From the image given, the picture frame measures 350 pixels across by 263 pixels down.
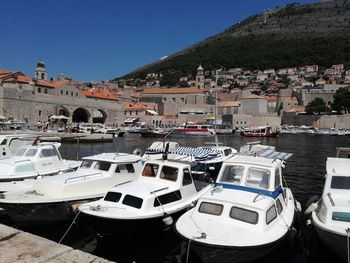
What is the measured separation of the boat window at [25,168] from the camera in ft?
41.4

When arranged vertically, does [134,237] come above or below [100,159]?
below

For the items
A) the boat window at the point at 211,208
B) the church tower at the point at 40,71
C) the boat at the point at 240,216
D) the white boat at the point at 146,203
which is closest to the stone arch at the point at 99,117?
the church tower at the point at 40,71

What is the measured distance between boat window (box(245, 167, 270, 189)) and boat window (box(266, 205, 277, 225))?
2.32 ft

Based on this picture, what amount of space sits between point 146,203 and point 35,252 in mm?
3771

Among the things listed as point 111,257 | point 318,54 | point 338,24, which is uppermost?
point 338,24

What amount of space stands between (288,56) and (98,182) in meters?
179

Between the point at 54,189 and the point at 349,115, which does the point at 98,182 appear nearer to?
the point at 54,189

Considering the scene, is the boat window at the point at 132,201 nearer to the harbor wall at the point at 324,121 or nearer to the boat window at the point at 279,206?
the boat window at the point at 279,206

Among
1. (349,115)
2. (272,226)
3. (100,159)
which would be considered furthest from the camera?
(349,115)

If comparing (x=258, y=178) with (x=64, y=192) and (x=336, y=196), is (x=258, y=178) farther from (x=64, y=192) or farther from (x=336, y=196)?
(x=64, y=192)

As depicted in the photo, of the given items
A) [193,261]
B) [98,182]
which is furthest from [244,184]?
[98,182]

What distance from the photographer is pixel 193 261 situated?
7.59 m

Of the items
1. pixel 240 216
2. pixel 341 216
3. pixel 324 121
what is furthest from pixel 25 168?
pixel 324 121

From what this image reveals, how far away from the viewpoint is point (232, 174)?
8.96 metres
